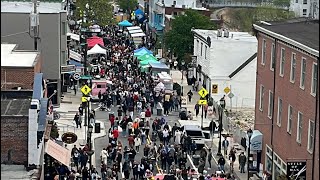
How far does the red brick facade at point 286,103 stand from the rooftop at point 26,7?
23693mm

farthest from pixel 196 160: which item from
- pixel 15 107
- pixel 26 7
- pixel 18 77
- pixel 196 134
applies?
pixel 26 7

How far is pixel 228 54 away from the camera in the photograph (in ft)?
210

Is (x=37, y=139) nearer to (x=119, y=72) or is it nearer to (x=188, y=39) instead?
(x=119, y=72)

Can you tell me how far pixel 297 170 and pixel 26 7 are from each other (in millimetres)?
34301

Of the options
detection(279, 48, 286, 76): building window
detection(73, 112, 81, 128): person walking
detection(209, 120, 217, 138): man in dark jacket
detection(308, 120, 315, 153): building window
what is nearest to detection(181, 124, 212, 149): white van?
detection(209, 120, 217, 138): man in dark jacket

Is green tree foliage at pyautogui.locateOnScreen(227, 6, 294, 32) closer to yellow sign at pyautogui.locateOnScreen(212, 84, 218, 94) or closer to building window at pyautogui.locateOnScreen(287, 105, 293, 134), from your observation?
yellow sign at pyautogui.locateOnScreen(212, 84, 218, 94)

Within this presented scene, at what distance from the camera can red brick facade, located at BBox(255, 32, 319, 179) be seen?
32594 millimetres

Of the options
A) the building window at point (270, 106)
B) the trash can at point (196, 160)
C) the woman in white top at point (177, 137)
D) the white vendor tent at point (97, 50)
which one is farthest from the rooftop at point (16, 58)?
the white vendor tent at point (97, 50)

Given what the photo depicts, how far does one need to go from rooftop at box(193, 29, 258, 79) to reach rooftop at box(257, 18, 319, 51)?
20.7m

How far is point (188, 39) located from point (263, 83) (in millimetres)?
41718

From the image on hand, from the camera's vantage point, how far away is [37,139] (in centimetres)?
2594

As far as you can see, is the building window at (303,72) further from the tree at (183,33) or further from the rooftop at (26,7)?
the tree at (183,33)

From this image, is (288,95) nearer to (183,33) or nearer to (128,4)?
(183,33)

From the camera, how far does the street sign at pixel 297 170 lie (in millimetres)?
31234
